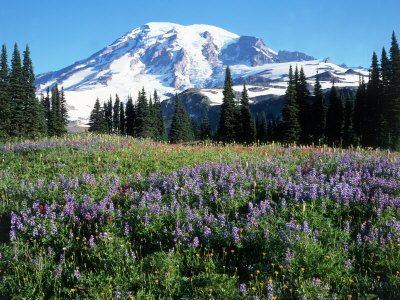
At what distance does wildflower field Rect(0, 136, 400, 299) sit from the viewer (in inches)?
179

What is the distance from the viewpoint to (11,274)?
5062 mm

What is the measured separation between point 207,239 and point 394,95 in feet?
170

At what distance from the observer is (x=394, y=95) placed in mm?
45938

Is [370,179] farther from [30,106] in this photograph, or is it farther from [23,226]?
[30,106]

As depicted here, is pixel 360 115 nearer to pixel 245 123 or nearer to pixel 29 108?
pixel 245 123

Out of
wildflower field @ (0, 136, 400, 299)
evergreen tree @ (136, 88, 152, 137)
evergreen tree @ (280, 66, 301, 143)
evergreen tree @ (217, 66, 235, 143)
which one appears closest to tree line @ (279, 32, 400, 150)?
evergreen tree @ (280, 66, 301, 143)

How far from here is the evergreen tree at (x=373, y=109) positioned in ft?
161

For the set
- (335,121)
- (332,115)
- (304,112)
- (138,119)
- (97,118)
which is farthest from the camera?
(97,118)

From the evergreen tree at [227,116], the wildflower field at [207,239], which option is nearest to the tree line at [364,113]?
the evergreen tree at [227,116]

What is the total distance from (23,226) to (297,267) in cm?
561

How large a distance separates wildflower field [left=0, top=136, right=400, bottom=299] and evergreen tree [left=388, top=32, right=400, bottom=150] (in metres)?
44.8

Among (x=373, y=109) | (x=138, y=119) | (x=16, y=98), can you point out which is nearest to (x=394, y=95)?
(x=373, y=109)

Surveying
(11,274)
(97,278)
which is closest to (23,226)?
(11,274)

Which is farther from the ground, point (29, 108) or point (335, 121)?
point (29, 108)
